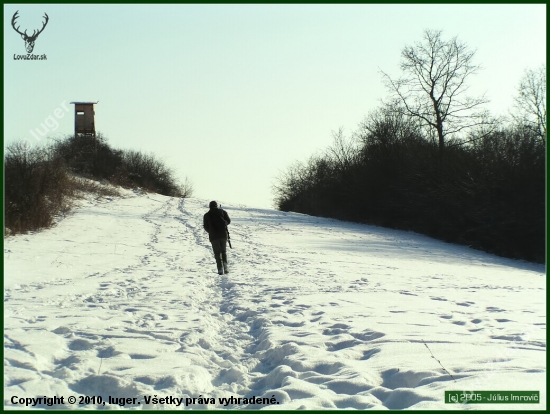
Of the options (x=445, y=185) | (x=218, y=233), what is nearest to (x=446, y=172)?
(x=445, y=185)

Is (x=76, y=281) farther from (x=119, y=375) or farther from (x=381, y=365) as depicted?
(x=381, y=365)

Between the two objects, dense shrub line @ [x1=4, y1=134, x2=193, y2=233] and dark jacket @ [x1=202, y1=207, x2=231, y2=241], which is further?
dense shrub line @ [x1=4, y1=134, x2=193, y2=233]

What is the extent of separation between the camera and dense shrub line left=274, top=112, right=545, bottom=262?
92.6ft

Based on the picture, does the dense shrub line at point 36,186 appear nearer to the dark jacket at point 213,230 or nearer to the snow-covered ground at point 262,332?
the snow-covered ground at point 262,332

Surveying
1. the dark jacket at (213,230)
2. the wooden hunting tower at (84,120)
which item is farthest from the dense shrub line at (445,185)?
the wooden hunting tower at (84,120)

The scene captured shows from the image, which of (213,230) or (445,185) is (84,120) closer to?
(445,185)

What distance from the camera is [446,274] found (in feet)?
53.7

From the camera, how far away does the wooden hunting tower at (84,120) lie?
50.2 m

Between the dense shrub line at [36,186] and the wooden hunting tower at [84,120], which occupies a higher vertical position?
the wooden hunting tower at [84,120]

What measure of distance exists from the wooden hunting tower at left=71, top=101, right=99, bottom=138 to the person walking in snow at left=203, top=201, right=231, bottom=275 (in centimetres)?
3896

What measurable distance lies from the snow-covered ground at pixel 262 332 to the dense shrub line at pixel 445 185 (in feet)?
41.1

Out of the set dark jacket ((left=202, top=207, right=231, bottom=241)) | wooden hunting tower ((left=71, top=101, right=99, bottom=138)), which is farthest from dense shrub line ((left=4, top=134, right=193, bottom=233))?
dark jacket ((left=202, top=207, right=231, bottom=241))

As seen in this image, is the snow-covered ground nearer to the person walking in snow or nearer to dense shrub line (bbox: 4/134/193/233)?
the person walking in snow

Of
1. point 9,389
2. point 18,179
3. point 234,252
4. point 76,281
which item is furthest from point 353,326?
point 18,179
